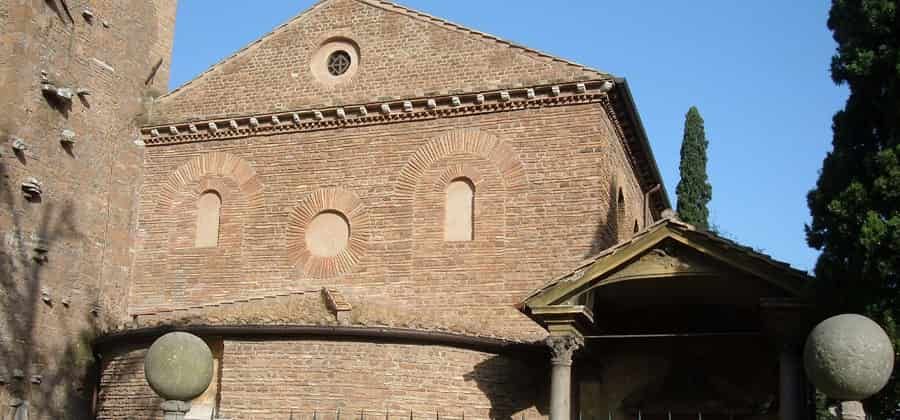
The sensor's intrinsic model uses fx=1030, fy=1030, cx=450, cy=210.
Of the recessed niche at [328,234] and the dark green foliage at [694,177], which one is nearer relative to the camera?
Answer: the recessed niche at [328,234]

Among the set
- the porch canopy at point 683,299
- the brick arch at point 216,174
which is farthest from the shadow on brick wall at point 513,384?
the brick arch at point 216,174

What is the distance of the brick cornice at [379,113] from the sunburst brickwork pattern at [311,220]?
1330 millimetres

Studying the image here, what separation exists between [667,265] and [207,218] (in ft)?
31.4

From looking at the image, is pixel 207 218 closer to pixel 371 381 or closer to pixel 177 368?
pixel 371 381

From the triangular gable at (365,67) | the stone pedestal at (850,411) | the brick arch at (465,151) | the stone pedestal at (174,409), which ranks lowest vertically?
the stone pedestal at (174,409)

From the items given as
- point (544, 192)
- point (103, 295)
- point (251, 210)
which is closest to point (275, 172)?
point (251, 210)

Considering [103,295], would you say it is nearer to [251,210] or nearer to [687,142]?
[251,210]

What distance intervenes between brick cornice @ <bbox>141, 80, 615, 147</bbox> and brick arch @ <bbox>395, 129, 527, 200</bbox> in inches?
16.6

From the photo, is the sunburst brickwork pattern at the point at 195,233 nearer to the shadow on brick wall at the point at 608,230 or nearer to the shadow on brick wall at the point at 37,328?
the shadow on brick wall at the point at 37,328

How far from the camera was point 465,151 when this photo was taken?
683 inches

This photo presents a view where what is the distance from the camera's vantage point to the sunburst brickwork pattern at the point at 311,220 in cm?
1759

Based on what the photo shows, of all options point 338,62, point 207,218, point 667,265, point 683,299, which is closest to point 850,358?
point 667,265

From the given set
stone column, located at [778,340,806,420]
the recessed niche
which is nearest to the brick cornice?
the recessed niche

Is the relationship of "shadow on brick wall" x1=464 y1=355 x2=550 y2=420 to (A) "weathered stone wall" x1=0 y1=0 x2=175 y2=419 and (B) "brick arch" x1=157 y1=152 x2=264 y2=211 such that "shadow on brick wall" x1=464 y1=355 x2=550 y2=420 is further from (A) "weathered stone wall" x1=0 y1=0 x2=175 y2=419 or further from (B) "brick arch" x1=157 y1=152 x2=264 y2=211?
(A) "weathered stone wall" x1=0 y1=0 x2=175 y2=419
